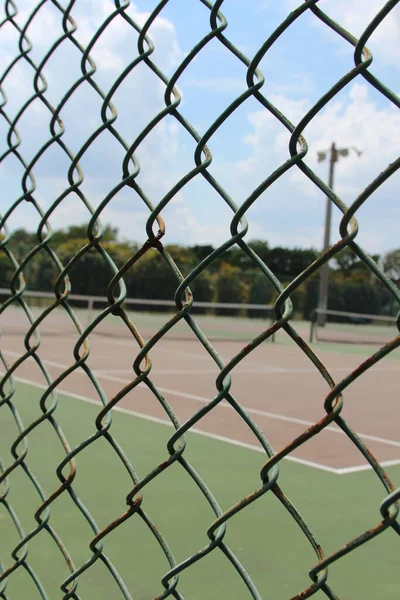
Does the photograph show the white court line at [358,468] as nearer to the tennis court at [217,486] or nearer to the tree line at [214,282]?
the tennis court at [217,486]

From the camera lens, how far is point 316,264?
0.81 meters

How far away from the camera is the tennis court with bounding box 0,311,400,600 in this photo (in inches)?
119

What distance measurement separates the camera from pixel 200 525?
367cm

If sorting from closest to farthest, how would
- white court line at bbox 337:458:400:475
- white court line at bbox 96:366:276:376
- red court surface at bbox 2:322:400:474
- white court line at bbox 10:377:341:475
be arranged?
1. white court line at bbox 337:458:400:475
2. white court line at bbox 10:377:341:475
3. red court surface at bbox 2:322:400:474
4. white court line at bbox 96:366:276:376

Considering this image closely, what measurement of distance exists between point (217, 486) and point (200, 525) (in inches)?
29.3

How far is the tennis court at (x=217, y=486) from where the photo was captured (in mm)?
3021

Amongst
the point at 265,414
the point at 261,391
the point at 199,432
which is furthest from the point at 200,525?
the point at 261,391

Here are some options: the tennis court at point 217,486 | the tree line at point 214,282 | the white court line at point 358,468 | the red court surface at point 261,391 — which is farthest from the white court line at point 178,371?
the tree line at point 214,282

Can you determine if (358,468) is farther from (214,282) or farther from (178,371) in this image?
(214,282)

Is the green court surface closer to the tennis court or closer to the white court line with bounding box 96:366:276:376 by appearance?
the tennis court

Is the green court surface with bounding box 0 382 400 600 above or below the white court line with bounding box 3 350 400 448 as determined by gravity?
above

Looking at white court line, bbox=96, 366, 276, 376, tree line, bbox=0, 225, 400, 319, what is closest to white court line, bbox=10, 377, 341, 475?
white court line, bbox=96, 366, 276, 376

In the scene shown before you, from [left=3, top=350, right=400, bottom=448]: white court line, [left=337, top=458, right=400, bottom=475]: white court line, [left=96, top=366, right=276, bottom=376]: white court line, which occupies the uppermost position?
[left=337, top=458, right=400, bottom=475]: white court line

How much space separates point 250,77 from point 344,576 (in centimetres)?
264
